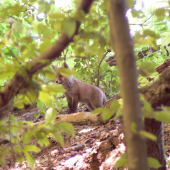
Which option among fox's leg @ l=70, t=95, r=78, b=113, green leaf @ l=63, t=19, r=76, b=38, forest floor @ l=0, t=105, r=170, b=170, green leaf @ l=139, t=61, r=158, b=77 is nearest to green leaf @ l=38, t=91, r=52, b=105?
green leaf @ l=63, t=19, r=76, b=38

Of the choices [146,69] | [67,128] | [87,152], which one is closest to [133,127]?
[146,69]

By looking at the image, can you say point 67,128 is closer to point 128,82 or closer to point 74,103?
point 128,82

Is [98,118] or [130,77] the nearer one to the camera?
[130,77]

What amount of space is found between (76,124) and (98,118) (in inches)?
23.2

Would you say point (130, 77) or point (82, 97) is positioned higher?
point (130, 77)

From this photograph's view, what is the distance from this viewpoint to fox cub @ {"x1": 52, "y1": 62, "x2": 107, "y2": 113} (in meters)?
5.28

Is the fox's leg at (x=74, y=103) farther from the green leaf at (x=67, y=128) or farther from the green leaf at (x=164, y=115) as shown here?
the green leaf at (x=164, y=115)

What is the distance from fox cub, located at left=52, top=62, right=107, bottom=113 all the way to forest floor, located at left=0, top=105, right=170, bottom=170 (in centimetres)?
191

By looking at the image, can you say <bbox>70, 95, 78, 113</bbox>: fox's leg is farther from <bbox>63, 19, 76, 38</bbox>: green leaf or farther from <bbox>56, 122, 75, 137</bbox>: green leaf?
<bbox>63, 19, 76, 38</bbox>: green leaf

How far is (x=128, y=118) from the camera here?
0.63m

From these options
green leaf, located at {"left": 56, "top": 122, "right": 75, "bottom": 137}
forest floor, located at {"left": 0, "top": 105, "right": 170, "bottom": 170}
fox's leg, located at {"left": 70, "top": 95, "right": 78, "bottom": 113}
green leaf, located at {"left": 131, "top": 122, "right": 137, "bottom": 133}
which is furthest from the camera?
fox's leg, located at {"left": 70, "top": 95, "right": 78, "bottom": 113}

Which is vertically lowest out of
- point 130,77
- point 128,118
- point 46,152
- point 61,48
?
A: point 46,152

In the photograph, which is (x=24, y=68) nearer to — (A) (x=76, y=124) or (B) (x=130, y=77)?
(B) (x=130, y=77)

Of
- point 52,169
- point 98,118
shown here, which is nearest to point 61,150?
point 52,169
